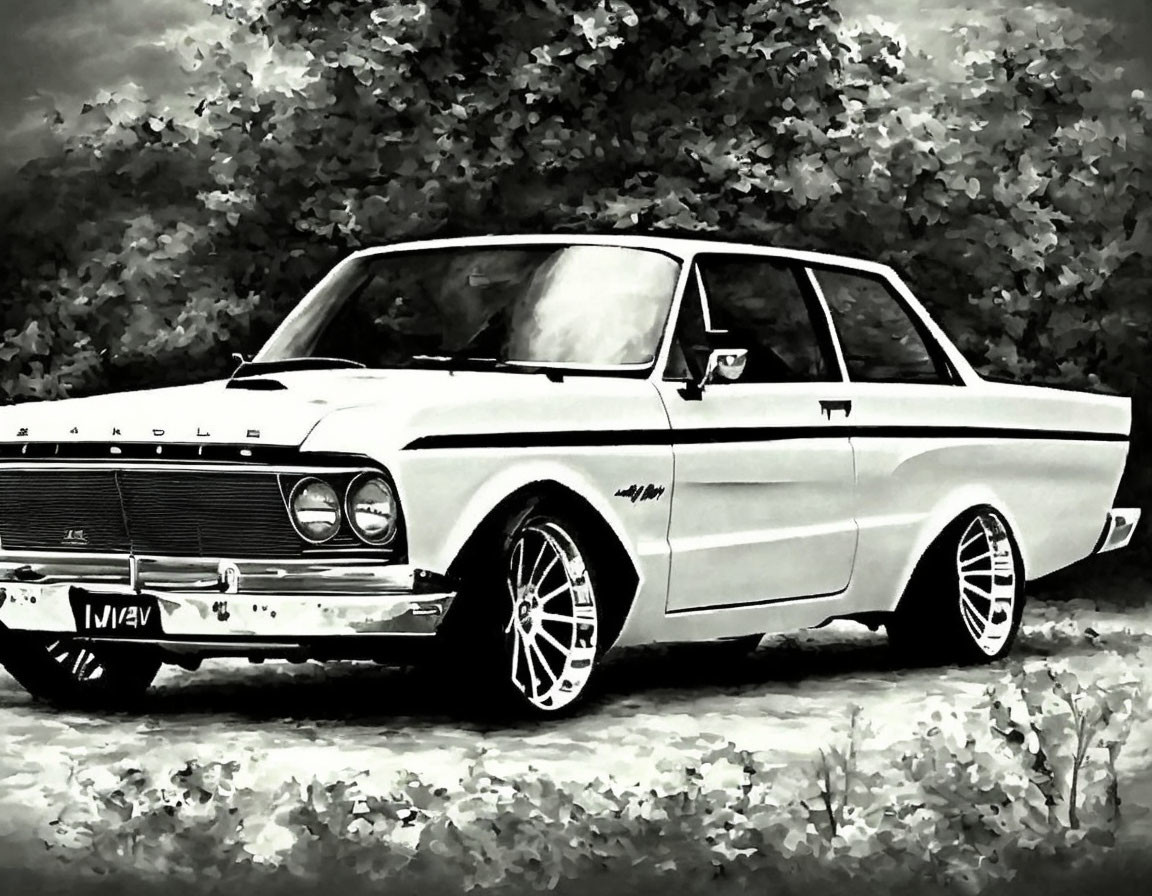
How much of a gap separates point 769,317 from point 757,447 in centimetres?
71

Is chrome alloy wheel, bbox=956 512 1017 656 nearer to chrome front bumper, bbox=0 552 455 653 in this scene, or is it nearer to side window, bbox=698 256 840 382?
side window, bbox=698 256 840 382

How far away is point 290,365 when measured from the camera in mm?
8344

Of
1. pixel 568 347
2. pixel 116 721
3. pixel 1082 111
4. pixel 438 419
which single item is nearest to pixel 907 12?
pixel 1082 111

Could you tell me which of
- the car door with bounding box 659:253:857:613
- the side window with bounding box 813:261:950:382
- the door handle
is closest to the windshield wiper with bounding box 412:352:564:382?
the car door with bounding box 659:253:857:613

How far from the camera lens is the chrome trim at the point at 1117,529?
969cm

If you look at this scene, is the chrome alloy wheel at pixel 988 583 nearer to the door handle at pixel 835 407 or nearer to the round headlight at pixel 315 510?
the door handle at pixel 835 407

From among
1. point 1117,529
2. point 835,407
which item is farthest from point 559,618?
point 1117,529

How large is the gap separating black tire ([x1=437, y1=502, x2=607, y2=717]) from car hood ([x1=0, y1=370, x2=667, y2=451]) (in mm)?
350

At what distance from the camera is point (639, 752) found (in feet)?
24.3

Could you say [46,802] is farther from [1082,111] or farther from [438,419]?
[1082,111]

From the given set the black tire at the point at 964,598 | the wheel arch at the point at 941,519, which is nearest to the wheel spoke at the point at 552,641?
the wheel arch at the point at 941,519

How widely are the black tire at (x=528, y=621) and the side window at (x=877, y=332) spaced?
178cm

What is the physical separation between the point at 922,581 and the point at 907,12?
224 centimetres

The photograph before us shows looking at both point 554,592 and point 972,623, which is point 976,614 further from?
point 554,592
